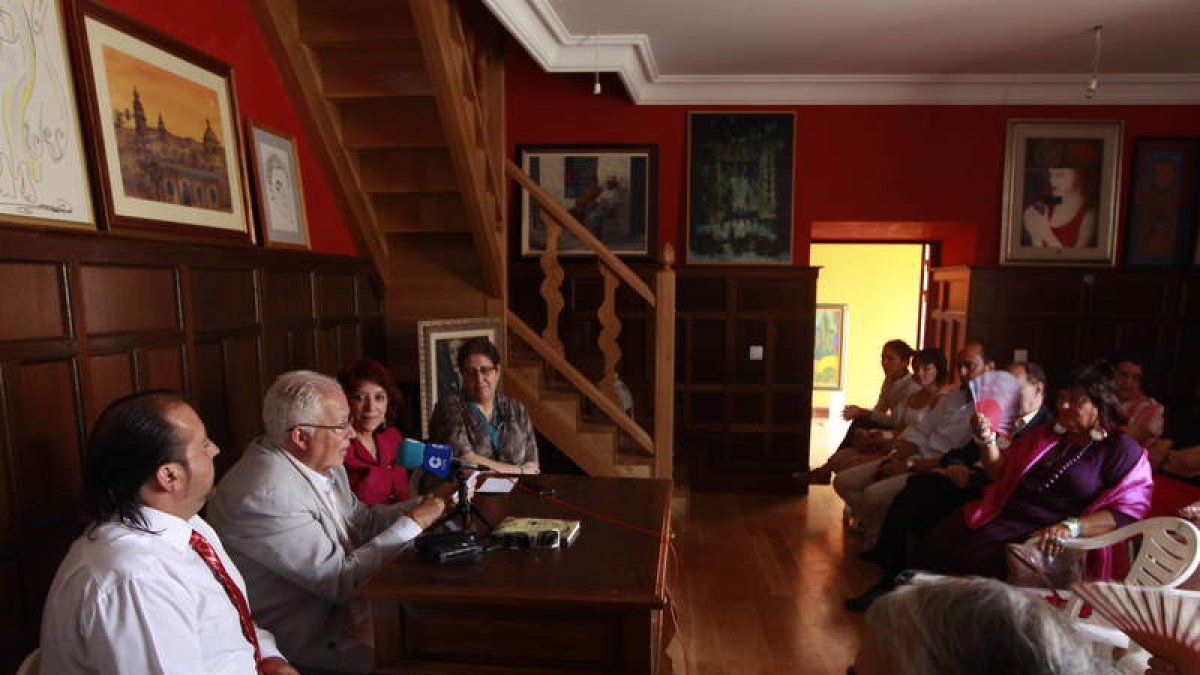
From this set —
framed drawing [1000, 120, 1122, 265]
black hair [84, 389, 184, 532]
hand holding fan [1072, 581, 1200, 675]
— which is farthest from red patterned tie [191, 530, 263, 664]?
framed drawing [1000, 120, 1122, 265]

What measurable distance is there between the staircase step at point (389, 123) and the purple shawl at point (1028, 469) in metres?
3.04

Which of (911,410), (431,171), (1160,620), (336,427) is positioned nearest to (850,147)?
(911,410)

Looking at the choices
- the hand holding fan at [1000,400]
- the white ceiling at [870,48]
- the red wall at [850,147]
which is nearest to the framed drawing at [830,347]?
the red wall at [850,147]

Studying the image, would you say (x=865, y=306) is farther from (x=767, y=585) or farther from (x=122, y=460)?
(x=122, y=460)

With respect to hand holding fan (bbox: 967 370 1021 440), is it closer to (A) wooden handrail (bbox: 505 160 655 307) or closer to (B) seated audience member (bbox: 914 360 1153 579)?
(B) seated audience member (bbox: 914 360 1153 579)

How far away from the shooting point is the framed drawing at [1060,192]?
15.1ft

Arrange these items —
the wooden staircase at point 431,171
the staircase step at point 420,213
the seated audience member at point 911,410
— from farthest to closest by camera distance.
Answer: the seated audience member at point 911,410, the staircase step at point 420,213, the wooden staircase at point 431,171

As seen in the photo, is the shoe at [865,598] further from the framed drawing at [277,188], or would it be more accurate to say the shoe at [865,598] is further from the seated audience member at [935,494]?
the framed drawing at [277,188]

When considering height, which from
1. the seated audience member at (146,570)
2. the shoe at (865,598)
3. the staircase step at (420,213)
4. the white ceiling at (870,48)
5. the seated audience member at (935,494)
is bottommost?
the shoe at (865,598)

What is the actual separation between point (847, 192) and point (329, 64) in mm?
3683

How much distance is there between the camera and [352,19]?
278 centimetres

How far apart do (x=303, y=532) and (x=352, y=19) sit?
2.29 meters

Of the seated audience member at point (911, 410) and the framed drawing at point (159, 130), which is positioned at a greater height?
the framed drawing at point (159, 130)

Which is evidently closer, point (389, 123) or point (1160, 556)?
point (1160, 556)
